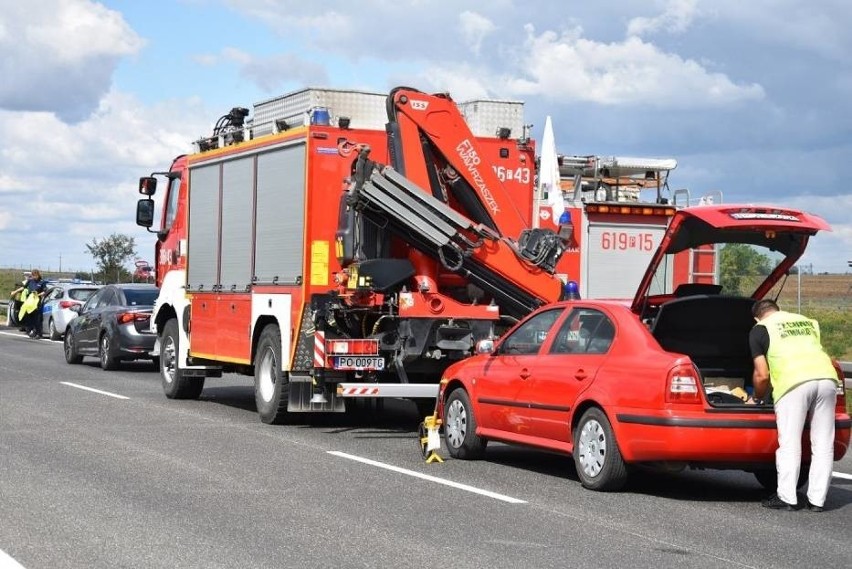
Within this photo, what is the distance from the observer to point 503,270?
15227mm

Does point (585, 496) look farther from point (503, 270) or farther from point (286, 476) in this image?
point (503, 270)

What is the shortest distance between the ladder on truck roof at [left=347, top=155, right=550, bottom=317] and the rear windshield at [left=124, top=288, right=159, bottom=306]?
467 inches

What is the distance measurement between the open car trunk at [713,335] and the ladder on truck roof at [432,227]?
381 centimetres

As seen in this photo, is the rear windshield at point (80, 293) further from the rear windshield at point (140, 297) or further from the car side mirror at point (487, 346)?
the car side mirror at point (487, 346)

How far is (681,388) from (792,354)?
2.86 feet

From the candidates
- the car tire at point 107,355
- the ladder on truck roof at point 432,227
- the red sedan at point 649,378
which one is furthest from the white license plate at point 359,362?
the car tire at point 107,355

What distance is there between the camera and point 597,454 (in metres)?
10.9

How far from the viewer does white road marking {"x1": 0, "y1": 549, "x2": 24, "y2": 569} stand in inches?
299

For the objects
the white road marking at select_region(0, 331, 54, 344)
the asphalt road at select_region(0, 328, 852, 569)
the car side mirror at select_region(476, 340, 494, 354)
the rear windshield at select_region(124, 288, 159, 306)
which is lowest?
the asphalt road at select_region(0, 328, 852, 569)

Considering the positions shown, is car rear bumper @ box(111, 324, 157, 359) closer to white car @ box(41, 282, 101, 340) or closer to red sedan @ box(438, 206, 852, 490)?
white car @ box(41, 282, 101, 340)

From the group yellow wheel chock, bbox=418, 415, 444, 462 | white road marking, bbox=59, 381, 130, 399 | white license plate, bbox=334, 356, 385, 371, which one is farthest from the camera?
white road marking, bbox=59, 381, 130, 399

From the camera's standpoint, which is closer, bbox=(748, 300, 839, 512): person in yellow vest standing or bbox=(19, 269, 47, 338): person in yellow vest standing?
bbox=(748, 300, 839, 512): person in yellow vest standing

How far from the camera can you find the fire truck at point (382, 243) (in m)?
14.9

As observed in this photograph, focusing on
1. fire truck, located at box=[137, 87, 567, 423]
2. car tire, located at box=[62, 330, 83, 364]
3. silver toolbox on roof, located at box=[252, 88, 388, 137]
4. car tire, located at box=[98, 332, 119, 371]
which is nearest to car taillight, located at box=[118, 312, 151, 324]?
car tire, located at box=[98, 332, 119, 371]
